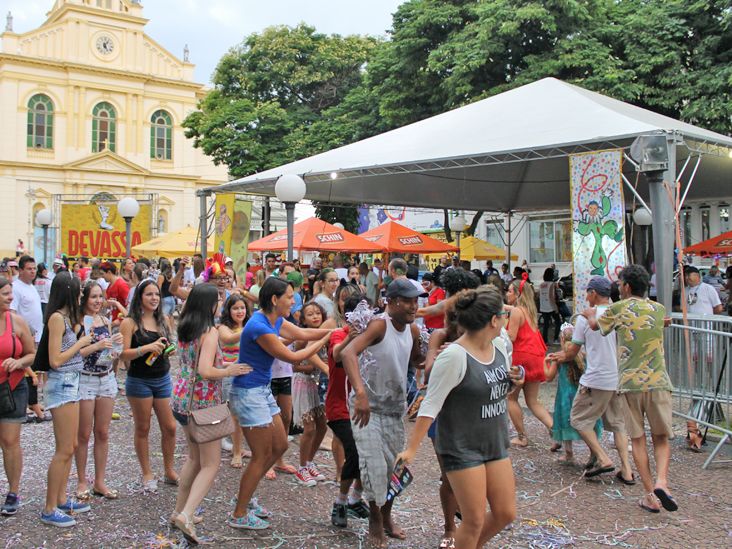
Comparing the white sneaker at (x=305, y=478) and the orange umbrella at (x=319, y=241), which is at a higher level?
the orange umbrella at (x=319, y=241)

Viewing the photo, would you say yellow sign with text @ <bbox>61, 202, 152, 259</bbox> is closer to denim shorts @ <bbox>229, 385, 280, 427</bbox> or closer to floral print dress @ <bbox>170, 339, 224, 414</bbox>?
floral print dress @ <bbox>170, 339, 224, 414</bbox>

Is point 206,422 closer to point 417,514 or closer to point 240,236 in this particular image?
point 417,514

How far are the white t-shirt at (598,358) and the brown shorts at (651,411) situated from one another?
1.49 feet

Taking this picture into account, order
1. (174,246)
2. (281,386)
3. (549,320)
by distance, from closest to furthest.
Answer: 1. (281,386)
2. (549,320)
3. (174,246)

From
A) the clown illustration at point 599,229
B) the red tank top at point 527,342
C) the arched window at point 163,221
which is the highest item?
the arched window at point 163,221

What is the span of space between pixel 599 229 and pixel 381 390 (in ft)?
18.4

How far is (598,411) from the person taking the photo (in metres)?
5.65

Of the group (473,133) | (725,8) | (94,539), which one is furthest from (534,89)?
(94,539)

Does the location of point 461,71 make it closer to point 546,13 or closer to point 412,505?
point 546,13

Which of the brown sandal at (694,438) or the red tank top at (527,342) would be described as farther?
the brown sandal at (694,438)

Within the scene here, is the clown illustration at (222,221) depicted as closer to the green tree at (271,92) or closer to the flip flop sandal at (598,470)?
the flip flop sandal at (598,470)

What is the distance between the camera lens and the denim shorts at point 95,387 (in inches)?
189

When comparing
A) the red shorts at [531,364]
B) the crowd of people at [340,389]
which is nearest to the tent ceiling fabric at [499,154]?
the red shorts at [531,364]

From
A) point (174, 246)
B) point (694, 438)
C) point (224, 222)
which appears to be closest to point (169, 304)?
point (224, 222)
